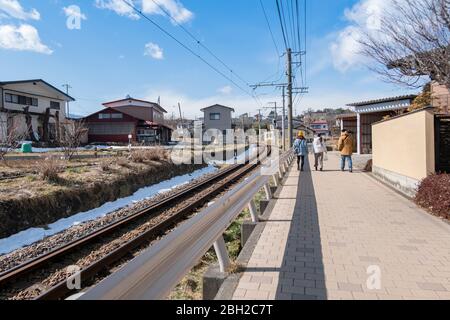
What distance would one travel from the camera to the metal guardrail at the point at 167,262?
79.5 inches

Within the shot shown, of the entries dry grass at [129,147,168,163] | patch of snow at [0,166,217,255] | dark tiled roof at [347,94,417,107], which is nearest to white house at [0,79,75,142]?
dry grass at [129,147,168,163]

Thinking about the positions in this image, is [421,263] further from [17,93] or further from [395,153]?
[17,93]

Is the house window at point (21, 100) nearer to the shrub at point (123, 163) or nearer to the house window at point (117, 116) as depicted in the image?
the house window at point (117, 116)

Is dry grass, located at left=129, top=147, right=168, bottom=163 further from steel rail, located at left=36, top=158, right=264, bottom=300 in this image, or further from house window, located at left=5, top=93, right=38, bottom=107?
house window, located at left=5, top=93, right=38, bottom=107

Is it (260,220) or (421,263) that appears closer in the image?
(421,263)

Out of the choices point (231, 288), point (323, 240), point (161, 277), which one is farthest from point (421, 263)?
point (161, 277)

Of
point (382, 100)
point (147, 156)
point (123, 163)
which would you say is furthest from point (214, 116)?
point (123, 163)

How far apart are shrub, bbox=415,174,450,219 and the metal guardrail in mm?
A: 4294

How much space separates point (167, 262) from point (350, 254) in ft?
9.14

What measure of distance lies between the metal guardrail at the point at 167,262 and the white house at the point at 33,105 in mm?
31578

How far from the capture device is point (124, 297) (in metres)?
2.04

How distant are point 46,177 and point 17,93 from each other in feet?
93.2

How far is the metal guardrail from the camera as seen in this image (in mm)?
2020

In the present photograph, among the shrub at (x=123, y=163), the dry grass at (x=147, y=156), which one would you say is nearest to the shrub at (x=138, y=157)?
the dry grass at (x=147, y=156)
